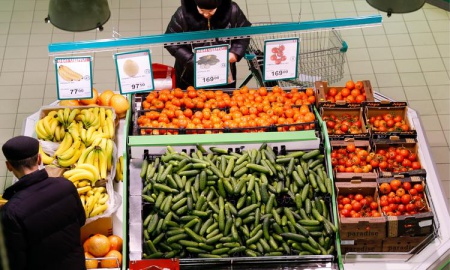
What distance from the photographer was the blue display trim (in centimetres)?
577

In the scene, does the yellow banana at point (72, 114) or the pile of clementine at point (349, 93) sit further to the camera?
the pile of clementine at point (349, 93)

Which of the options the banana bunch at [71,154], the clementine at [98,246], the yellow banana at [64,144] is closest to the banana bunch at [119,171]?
the banana bunch at [71,154]

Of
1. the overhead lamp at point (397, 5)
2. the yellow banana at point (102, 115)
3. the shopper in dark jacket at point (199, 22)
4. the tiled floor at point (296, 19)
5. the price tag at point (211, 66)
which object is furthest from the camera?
the tiled floor at point (296, 19)

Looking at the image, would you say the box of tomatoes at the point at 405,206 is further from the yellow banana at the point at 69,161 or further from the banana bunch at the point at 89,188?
the yellow banana at the point at 69,161

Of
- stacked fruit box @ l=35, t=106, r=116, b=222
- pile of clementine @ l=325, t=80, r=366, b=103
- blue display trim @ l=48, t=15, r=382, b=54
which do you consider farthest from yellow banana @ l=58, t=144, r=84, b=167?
pile of clementine @ l=325, t=80, r=366, b=103

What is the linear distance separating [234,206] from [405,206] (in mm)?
1456

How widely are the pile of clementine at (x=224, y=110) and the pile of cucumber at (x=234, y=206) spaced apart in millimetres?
475

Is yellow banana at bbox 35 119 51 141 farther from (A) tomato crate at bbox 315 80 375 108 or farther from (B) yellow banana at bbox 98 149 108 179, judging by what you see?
(A) tomato crate at bbox 315 80 375 108

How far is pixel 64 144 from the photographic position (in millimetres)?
5973

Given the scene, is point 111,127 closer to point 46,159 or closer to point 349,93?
point 46,159

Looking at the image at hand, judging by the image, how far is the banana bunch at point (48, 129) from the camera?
6090mm

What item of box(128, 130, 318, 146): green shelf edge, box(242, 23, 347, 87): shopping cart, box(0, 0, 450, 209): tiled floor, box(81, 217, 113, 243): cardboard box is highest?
box(0, 0, 450, 209): tiled floor

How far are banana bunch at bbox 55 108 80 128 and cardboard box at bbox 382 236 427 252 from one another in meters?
3.00

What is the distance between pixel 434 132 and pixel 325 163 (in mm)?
3234
